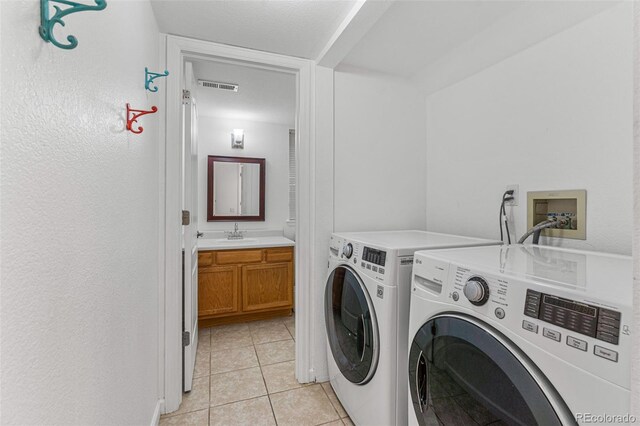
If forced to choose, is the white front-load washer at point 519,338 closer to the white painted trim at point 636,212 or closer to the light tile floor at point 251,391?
the white painted trim at point 636,212

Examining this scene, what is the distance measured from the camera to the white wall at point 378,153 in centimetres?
196

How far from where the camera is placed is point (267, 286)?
9.51 feet

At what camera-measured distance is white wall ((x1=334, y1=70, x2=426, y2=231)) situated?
1961 mm

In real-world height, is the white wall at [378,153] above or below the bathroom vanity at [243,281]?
above

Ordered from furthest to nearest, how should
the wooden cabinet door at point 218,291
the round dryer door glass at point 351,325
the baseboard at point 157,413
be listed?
the wooden cabinet door at point 218,291
the baseboard at point 157,413
the round dryer door glass at point 351,325

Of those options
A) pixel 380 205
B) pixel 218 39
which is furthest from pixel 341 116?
pixel 218 39

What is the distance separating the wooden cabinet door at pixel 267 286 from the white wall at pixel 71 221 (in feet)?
5.28

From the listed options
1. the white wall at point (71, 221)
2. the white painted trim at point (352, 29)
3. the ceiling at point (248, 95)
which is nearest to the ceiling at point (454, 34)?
the white painted trim at point (352, 29)

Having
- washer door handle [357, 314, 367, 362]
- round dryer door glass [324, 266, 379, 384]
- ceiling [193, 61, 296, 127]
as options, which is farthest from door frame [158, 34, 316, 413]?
washer door handle [357, 314, 367, 362]

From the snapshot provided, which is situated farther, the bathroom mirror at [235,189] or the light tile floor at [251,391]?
the bathroom mirror at [235,189]

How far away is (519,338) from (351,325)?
89 cm

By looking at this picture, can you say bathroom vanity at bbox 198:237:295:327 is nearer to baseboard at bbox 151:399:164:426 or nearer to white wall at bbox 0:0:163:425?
baseboard at bbox 151:399:164:426

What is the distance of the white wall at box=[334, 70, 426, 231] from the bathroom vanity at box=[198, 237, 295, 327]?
3.98 feet

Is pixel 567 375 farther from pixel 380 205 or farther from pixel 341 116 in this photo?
pixel 341 116
